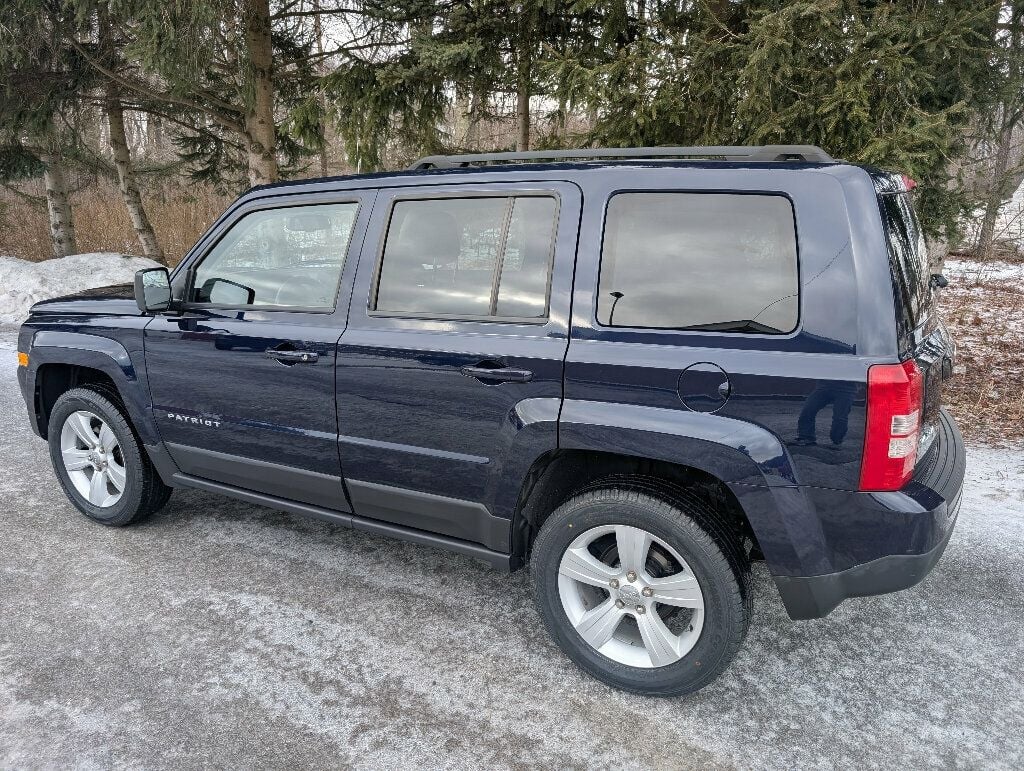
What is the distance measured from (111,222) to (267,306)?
17608 millimetres

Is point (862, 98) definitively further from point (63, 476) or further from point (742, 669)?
point (63, 476)

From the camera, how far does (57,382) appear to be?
415 cm

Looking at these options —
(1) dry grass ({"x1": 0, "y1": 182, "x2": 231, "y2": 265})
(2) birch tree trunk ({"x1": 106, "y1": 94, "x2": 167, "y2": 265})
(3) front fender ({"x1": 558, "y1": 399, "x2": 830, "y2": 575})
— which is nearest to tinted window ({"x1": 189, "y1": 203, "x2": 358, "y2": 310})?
(3) front fender ({"x1": 558, "y1": 399, "x2": 830, "y2": 575})

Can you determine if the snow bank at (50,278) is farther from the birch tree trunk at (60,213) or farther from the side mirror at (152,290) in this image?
the side mirror at (152,290)

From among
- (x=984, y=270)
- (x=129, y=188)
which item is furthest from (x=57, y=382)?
(x=984, y=270)

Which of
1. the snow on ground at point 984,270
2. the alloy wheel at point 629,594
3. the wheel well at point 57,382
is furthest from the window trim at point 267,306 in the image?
the snow on ground at point 984,270

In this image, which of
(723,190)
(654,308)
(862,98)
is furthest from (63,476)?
(862,98)

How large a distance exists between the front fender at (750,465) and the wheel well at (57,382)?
3064 millimetres

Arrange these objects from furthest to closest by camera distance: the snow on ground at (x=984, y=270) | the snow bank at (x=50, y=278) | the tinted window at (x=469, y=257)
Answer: the snow on ground at (x=984, y=270), the snow bank at (x=50, y=278), the tinted window at (x=469, y=257)

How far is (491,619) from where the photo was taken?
10.1ft

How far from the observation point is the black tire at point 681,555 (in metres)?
2.39

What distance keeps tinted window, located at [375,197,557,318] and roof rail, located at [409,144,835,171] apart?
0.97 ft

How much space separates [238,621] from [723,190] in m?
2.59

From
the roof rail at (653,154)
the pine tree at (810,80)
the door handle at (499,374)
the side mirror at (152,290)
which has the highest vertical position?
the pine tree at (810,80)
